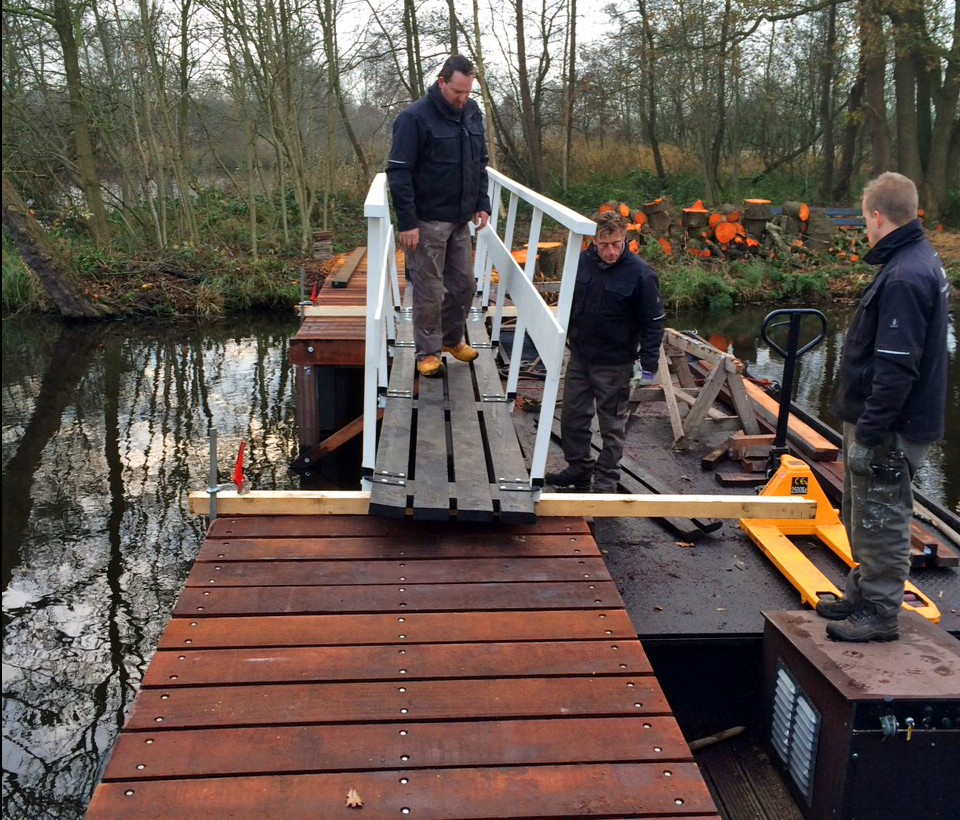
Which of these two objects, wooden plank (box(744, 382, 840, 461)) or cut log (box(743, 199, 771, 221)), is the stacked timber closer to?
cut log (box(743, 199, 771, 221))

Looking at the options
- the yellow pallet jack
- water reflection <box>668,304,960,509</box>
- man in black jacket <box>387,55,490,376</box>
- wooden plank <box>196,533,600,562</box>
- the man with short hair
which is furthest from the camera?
water reflection <box>668,304,960,509</box>

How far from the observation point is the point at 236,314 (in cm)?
1590

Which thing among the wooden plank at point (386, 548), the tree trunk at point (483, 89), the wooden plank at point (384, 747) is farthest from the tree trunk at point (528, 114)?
the wooden plank at point (384, 747)

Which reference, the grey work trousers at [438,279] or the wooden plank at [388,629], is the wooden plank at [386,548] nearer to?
the wooden plank at [388,629]

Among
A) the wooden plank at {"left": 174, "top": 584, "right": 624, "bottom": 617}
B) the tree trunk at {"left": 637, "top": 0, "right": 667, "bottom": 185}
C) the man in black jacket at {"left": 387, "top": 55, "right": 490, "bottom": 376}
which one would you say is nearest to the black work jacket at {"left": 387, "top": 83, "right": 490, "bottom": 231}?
the man in black jacket at {"left": 387, "top": 55, "right": 490, "bottom": 376}

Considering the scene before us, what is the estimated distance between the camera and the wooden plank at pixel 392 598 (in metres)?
3.30

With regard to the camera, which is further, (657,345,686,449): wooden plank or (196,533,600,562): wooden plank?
(657,345,686,449): wooden plank

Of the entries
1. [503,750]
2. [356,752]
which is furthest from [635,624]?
[356,752]

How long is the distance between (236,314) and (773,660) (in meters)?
13.9

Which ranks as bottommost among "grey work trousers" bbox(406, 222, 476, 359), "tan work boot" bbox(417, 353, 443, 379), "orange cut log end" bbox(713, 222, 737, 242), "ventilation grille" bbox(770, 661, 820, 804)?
"ventilation grille" bbox(770, 661, 820, 804)

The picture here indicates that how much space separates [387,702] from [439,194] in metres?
3.16

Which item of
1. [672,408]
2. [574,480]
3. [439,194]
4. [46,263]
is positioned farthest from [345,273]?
[574,480]

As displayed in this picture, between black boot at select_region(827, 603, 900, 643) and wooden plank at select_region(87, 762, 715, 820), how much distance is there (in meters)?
1.07

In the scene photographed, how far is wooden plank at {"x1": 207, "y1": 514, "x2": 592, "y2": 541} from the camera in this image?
3877 mm
